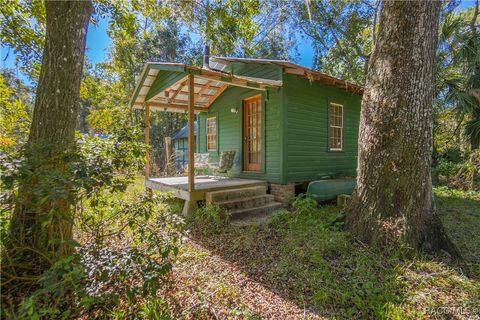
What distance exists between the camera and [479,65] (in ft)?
27.4

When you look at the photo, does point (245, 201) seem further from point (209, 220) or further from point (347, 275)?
point (347, 275)

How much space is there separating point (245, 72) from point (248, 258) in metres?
5.50

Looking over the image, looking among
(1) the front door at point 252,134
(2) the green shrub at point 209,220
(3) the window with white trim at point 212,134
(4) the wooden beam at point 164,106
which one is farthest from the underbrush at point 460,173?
(4) the wooden beam at point 164,106

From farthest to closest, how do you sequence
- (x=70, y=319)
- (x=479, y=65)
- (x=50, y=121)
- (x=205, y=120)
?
(x=205, y=120) → (x=479, y=65) → (x=50, y=121) → (x=70, y=319)

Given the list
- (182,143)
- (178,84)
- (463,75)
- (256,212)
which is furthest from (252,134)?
(182,143)

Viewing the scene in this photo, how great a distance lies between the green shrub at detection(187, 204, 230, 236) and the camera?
4438 mm

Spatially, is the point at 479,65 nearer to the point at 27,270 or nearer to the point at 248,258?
the point at 248,258

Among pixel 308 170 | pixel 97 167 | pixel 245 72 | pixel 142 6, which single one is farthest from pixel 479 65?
pixel 97 167

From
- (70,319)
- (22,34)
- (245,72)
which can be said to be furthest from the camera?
(245,72)

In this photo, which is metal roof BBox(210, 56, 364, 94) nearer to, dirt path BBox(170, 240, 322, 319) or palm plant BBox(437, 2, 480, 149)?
palm plant BBox(437, 2, 480, 149)

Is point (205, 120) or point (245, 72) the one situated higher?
point (245, 72)

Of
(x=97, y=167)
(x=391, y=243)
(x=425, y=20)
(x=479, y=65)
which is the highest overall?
(x=479, y=65)

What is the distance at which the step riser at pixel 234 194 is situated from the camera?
5.11 m

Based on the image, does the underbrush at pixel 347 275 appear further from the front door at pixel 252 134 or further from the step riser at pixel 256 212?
the front door at pixel 252 134
